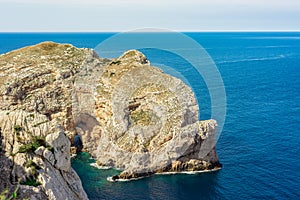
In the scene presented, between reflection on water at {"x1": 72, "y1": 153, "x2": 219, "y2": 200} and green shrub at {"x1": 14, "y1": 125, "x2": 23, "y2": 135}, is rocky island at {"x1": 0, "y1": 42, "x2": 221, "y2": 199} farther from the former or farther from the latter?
green shrub at {"x1": 14, "y1": 125, "x2": 23, "y2": 135}

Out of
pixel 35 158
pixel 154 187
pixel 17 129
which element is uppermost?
pixel 17 129

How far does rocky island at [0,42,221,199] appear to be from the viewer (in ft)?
206

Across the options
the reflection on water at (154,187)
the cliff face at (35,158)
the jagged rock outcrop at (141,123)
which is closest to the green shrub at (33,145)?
the cliff face at (35,158)

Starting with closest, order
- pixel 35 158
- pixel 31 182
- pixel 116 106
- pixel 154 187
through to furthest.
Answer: pixel 31 182
pixel 35 158
pixel 154 187
pixel 116 106

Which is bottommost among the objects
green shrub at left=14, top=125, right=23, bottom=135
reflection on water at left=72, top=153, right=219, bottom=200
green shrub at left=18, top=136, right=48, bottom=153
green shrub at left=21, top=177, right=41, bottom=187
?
A: reflection on water at left=72, top=153, right=219, bottom=200

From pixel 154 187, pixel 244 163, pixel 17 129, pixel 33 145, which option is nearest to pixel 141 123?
pixel 154 187

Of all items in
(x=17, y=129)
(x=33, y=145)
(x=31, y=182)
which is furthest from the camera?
(x=17, y=129)

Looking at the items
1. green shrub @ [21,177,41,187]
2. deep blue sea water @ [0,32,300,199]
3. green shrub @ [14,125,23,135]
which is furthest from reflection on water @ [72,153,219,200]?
green shrub @ [21,177,41,187]

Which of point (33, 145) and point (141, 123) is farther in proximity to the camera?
point (141, 123)

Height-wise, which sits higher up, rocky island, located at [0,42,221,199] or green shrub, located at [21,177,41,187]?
rocky island, located at [0,42,221,199]

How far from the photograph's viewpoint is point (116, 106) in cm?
6838

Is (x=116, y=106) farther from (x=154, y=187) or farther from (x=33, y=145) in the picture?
(x=33, y=145)

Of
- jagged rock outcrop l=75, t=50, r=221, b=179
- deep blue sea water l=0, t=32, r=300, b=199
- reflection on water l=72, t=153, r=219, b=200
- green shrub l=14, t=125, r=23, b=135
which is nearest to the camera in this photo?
green shrub l=14, t=125, r=23, b=135

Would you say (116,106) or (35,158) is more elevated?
(116,106)
